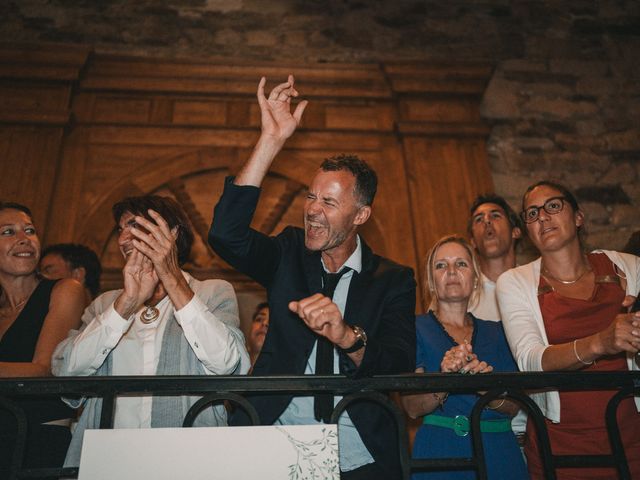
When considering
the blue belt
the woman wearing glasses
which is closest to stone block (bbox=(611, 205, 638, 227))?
the woman wearing glasses

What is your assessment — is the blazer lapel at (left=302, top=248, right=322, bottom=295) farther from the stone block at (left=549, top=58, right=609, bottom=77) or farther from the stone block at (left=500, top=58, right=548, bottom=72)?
the stone block at (left=549, top=58, right=609, bottom=77)

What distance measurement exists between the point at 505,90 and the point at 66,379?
14.8 feet

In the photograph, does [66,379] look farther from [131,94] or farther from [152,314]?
[131,94]

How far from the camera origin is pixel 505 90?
195 inches

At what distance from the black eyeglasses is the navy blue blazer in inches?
31.9

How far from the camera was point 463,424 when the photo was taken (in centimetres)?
203

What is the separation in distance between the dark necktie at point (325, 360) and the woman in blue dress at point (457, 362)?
0.37 metres

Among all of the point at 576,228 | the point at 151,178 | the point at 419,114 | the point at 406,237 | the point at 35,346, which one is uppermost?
the point at 419,114

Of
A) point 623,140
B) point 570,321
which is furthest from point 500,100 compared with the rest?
point 570,321

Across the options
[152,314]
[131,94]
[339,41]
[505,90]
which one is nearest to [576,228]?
[152,314]

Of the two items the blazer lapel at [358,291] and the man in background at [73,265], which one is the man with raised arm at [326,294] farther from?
the man in background at [73,265]

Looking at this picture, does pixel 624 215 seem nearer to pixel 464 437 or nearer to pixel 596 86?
pixel 596 86

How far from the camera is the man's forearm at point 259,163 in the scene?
1.80m

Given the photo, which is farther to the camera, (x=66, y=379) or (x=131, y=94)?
(x=131, y=94)
